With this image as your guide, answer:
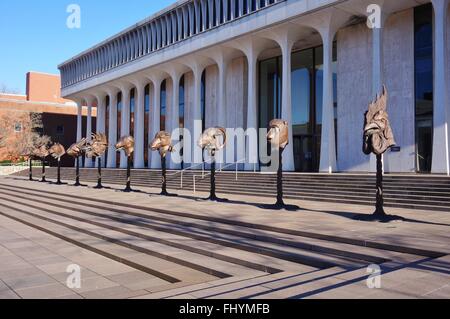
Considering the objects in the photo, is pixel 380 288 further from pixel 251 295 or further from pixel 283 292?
pixel 251 295

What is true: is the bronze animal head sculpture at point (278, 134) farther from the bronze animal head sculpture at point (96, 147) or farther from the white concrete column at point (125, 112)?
the white concrete column at point (125, 112)

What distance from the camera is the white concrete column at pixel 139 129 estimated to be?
140 feet

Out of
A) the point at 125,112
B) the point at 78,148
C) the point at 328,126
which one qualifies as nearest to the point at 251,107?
the point at 328,126

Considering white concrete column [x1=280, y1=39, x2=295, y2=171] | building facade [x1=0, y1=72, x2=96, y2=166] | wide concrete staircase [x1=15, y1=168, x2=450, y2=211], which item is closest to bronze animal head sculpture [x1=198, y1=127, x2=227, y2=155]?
wide concrete staircase [x1=15, y1=168, x2=450, y2=211]

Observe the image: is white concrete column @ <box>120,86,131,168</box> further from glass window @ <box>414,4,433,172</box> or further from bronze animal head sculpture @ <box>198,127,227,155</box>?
glass window @ <box>414,4,433,172</box>

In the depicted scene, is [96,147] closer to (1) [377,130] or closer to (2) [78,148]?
(2) [78,148]

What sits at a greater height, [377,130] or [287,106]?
[287,106]

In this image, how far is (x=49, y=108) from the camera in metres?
63.5

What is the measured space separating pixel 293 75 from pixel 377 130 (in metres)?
19.3

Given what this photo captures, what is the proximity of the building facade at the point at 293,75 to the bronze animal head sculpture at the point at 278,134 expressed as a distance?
845 cm

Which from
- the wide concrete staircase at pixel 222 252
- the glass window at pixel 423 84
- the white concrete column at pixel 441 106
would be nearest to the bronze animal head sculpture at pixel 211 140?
the wide concrete staircase at pixel 222 252

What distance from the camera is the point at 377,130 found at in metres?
12.0

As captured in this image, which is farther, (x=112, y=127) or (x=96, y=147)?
(x=112, y=127)

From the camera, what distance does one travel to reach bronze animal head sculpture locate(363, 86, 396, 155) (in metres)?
12.0
